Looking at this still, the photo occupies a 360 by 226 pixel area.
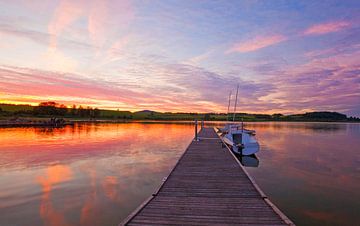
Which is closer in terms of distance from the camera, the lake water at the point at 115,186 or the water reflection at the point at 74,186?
Result: the water reflection at the point at 74,186

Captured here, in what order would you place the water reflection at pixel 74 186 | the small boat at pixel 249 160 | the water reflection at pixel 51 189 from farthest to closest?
the small boat at pixel 249 160 < the water reflection at pixel 74 186 < the water reflection at pixel 51 189

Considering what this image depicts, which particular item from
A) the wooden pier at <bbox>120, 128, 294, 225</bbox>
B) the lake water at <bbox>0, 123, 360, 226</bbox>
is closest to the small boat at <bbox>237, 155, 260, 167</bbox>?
the lake water at <bbox>0, 123, 360, 226</bbox>

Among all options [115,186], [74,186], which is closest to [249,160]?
[115,186]

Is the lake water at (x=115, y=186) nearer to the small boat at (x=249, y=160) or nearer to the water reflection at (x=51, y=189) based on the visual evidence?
the water reflection at (x=51, y=189)

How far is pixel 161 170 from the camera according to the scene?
46.0 feet

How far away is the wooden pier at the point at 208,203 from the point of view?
532 cm

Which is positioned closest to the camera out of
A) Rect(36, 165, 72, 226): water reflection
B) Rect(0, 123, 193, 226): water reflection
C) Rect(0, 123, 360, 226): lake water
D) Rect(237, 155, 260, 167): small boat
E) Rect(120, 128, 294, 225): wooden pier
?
Rect(120, 128, 294, 225): wooden pier

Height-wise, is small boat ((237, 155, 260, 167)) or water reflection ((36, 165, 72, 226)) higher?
small boat ((237, 155, 260, 167))

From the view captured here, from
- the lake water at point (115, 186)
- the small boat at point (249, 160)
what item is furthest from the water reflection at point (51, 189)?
the small boat at point (249, 160)

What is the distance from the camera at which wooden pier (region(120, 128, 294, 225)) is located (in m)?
5.32

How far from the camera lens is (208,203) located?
6438 millimetres

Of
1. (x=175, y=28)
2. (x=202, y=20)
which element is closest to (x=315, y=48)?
(x=202, y=20)

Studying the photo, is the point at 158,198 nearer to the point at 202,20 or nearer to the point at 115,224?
the point at 115,224

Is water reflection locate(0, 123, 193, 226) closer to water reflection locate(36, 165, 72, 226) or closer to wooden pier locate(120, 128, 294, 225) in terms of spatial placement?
water reflection locate(36, 165, 72, 226)
